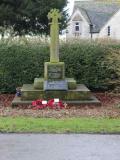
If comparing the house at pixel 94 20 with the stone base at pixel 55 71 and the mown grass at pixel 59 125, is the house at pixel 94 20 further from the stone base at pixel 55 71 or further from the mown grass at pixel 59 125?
the mown grass at pixel 59 125

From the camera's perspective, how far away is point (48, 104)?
16422 millimetres

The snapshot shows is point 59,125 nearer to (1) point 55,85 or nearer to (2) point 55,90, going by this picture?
(2) point 55,90

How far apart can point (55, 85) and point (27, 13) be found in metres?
16.7

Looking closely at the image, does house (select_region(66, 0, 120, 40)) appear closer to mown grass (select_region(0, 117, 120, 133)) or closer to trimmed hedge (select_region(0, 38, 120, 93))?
trimmed hedge (select_region(0, 38, 120, 93))

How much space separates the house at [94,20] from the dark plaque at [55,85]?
58350mm

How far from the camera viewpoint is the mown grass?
11789mm

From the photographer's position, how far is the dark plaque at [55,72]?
18.0 metres

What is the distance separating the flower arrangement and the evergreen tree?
16745 mm

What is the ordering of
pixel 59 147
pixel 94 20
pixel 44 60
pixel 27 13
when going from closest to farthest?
pixel 59 147 → pixel 44 60 → pixel 27 13 → pixel 94 20

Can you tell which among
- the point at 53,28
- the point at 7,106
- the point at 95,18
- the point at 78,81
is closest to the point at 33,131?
the point at 7,106

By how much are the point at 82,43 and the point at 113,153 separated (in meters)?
11.8

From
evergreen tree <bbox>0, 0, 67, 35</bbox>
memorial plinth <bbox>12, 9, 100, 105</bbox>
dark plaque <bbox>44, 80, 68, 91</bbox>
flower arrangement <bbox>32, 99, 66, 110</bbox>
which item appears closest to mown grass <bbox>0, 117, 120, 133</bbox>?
flower arrangement <bbox>32, 99, 66, 110</bbox>

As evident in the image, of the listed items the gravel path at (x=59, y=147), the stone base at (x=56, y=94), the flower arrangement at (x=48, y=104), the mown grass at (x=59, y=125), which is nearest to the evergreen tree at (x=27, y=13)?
the stone base at (x=56, y=94)

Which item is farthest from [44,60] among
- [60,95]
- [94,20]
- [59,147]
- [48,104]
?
[94,20]
